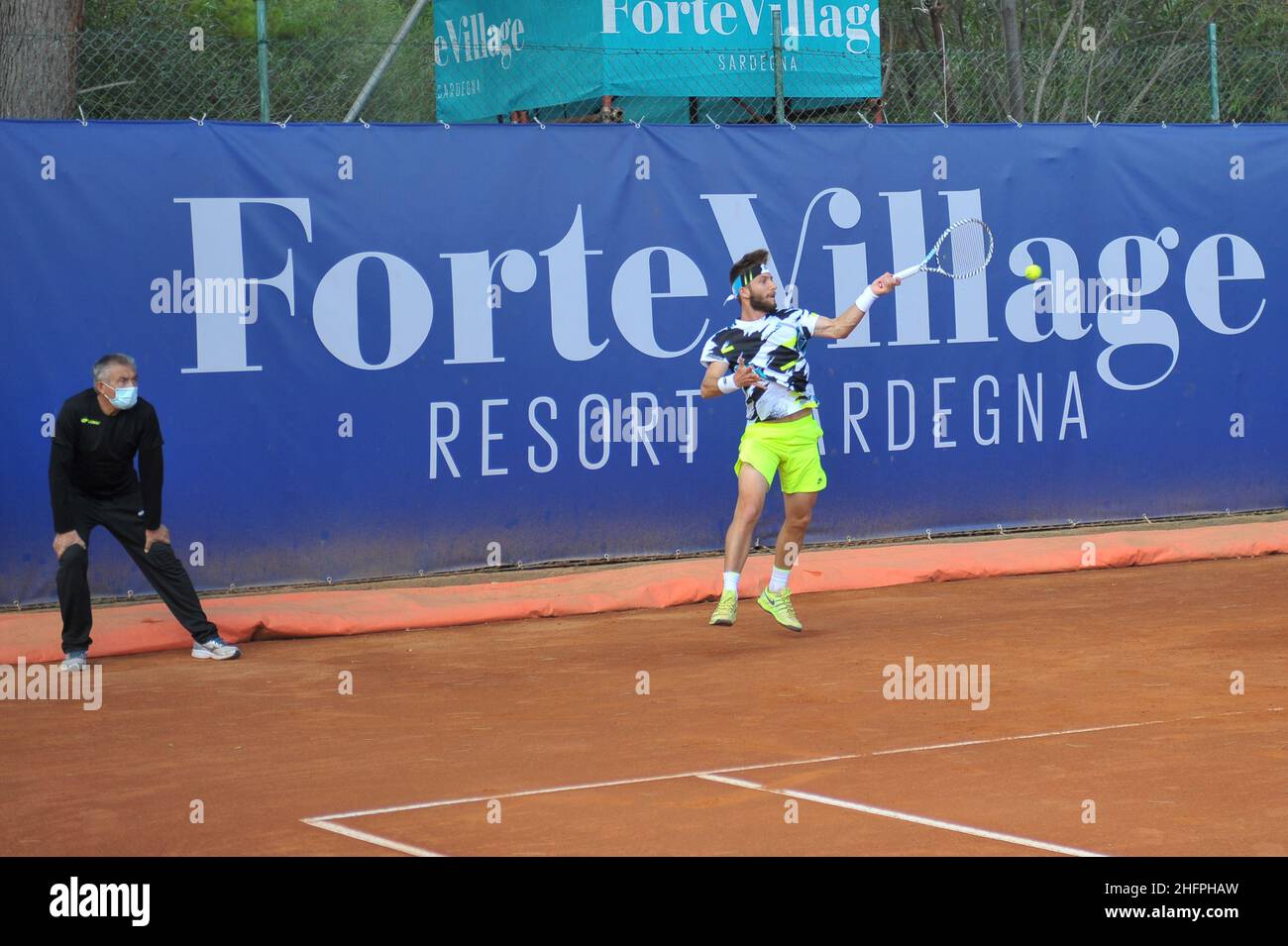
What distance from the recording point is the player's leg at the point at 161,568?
8.88m

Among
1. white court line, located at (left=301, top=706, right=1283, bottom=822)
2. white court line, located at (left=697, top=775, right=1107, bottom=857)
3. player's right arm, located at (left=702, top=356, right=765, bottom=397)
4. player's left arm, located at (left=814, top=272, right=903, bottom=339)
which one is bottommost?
white court line, located at (left=697, top=775, right=1107, bottom=857)

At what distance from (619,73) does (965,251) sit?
267 centimetres

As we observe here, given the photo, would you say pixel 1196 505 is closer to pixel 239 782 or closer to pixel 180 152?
pixel 180 152

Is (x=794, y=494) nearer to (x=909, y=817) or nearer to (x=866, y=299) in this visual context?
(x=866, y=299)

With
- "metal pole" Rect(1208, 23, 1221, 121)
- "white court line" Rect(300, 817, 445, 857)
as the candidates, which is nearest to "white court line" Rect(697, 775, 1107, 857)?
"white court line" Rect(300, 817, 445, 857)

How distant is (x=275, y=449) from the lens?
423 inches

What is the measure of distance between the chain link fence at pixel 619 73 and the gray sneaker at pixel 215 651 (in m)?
3.38

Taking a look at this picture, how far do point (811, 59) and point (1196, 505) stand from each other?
4378mm

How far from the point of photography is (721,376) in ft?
30.9

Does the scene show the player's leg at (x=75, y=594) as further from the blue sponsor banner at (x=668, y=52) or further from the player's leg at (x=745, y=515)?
the blue sponsor banner at (x=668, y=52)

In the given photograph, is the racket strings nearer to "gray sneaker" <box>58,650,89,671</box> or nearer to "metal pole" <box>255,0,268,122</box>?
"metal pole" <box>255,0,268,122</box>

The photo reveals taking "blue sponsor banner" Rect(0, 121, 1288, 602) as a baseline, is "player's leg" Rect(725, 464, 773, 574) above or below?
below

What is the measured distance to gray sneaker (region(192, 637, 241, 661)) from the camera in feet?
29.8

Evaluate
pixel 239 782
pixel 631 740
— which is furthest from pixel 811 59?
pixel 239 782
